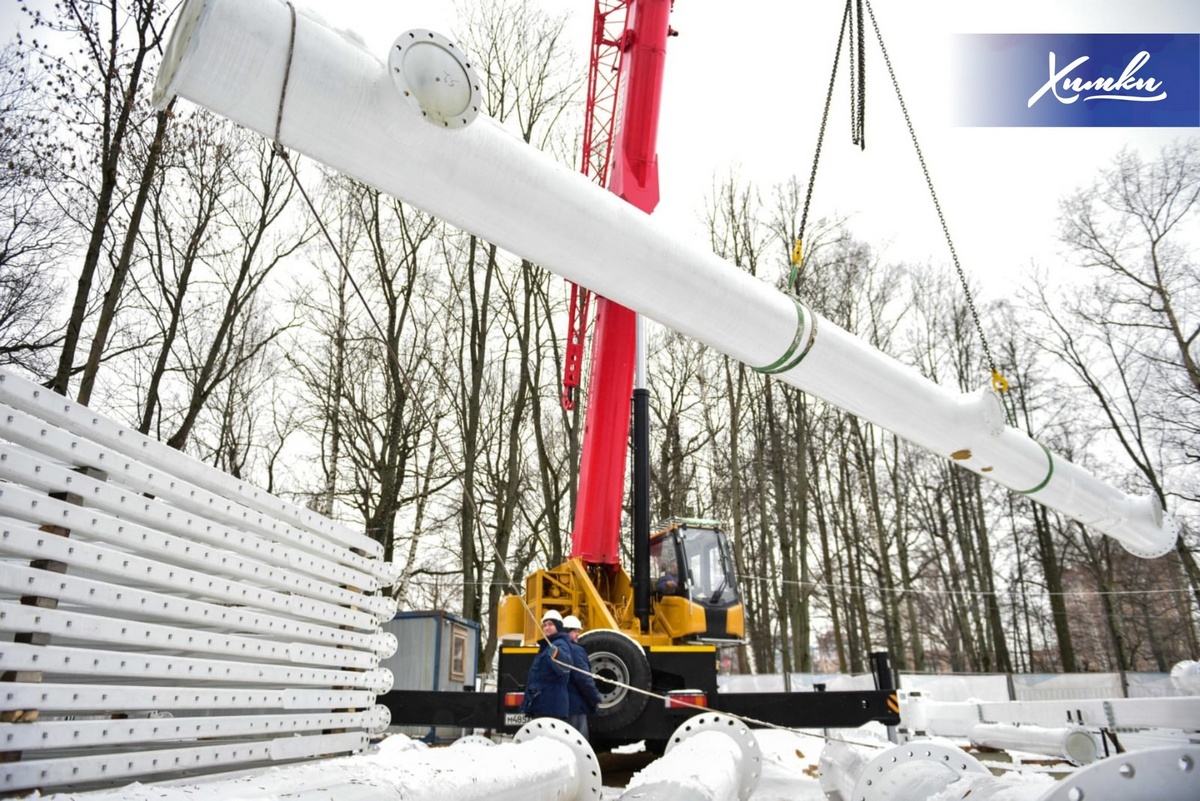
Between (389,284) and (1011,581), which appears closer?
(389,284)

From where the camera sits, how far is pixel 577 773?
4074 millimetres

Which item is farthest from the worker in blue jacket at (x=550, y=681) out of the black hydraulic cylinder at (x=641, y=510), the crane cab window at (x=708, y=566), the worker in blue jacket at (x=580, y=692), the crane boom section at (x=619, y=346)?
the crane cab window at (x=708, y=566)

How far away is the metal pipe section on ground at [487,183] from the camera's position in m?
2.81

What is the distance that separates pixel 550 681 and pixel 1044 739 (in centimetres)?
578

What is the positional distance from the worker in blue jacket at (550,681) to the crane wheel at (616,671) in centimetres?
61

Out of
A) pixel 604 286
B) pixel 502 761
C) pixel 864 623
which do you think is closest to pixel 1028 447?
pixel 604 286

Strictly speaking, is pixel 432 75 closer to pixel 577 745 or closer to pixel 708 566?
pixel 577 745

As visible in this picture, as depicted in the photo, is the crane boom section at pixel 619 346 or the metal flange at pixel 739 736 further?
the crane boom section at pixel 619 346

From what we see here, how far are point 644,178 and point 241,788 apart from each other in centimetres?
671

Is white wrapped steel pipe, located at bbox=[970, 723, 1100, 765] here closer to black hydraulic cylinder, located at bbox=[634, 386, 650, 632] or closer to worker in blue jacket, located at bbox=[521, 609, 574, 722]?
black hydraulic cylinder, located at bbox=[634, 386, 650, 632]

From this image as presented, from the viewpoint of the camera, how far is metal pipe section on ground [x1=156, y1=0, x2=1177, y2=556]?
281cm

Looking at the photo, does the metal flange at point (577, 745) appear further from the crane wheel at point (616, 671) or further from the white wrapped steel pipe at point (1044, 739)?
the white wrapped steel pipe at point (1044, 739)

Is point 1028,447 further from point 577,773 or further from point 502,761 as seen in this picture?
point 502,761

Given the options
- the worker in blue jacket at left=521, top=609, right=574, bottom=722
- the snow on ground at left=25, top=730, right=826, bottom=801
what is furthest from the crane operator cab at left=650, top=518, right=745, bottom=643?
the snow on ground at left=25, top=730, right=826, bottom=801
